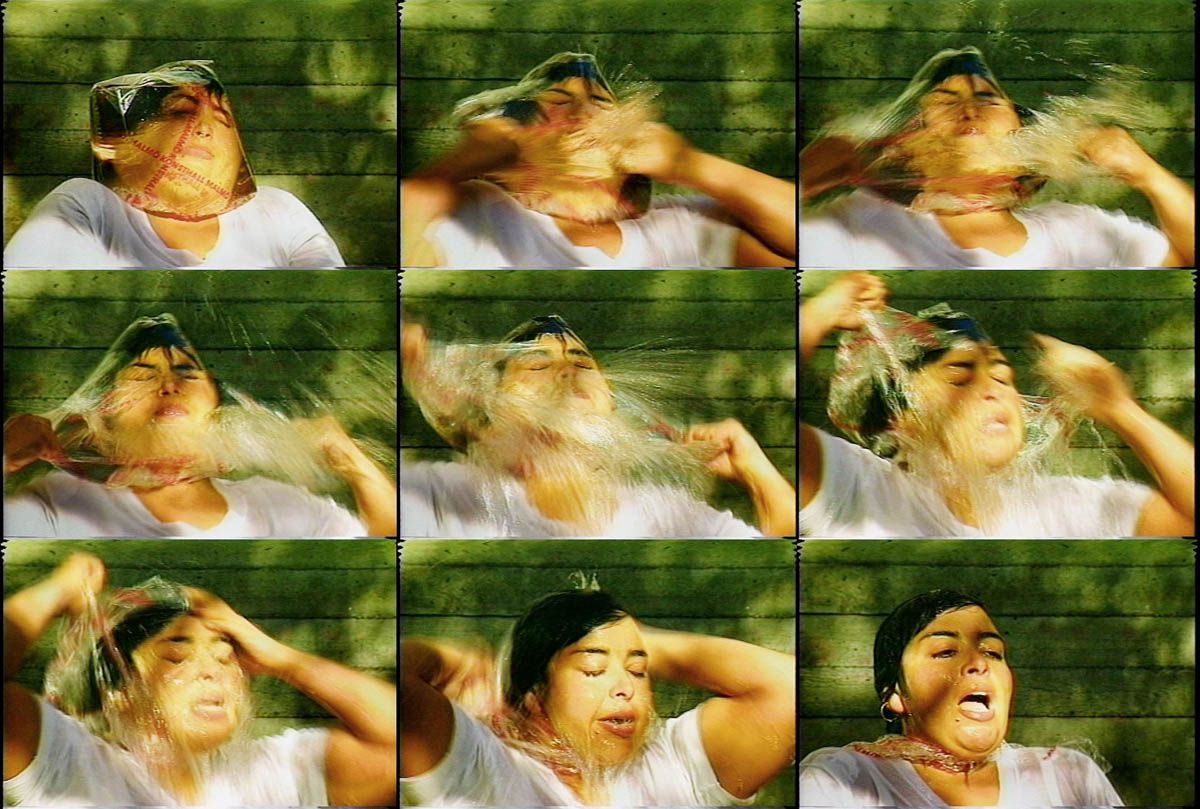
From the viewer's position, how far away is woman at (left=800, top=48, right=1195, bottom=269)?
1.93 m

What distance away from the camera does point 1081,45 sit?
6.37 feet

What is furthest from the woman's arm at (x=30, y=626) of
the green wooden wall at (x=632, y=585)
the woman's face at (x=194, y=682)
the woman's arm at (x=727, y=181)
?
the woman's arm at (x=727, y=181)

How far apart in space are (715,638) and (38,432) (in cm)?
117

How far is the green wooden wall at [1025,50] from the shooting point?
6.34 feet

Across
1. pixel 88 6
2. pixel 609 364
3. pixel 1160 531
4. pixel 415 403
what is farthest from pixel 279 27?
pixel 1160 531

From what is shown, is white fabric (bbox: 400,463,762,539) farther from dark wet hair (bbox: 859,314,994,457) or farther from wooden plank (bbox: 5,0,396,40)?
wooden plank (bbox: 5,0,396,40)

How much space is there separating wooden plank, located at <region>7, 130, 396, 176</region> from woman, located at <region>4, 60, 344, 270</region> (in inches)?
0.9

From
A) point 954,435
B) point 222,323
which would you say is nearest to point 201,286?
point 222,323

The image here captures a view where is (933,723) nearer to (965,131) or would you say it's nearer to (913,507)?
(913,507)

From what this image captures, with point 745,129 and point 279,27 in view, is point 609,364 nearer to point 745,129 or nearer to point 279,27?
point 745,129

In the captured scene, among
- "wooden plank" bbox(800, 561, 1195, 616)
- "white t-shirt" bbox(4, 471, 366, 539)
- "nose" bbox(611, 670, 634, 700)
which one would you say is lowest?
"nose" bbox(611, 670, 634, 700)

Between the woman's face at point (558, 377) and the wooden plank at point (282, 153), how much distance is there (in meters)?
A: 0.38

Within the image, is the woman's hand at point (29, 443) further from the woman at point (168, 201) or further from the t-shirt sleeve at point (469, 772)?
the t-shirt sleeve at point (469, 772)

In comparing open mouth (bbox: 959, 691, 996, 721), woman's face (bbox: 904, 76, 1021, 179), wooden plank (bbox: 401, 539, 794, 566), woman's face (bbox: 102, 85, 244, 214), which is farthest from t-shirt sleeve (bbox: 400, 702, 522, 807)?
woman's face (bbox: 904, 76, 1021, 179)
